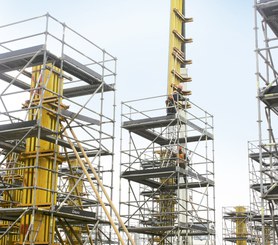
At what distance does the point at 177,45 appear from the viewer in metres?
35.9

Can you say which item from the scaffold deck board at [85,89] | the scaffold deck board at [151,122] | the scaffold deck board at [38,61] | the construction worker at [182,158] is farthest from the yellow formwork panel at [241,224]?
the scaffold deck board at [38,61]

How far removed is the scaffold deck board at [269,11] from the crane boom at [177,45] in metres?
16.1

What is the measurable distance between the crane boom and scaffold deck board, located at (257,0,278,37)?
16.1 meters

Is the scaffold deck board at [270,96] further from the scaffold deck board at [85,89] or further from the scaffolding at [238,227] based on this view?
the scaffolding at [238,227]

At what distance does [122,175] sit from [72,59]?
275 inches

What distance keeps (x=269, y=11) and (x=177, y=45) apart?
18521 mm

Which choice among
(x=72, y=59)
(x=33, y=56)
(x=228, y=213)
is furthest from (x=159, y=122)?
(x=228, y=213)

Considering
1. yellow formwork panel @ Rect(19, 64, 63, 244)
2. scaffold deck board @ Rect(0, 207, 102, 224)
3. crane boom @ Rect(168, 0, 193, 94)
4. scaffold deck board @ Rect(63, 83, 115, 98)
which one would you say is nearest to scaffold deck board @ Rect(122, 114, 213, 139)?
scaffold deck board @ Rect(63, 83, 115, 98)

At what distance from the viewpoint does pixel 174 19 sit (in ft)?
119

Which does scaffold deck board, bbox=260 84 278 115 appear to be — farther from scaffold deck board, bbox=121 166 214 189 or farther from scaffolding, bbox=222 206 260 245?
scaffolding, bbox=222 206 260 245

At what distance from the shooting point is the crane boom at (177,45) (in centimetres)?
3481

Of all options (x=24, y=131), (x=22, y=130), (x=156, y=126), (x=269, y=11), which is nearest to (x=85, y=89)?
(x=156, y=126)

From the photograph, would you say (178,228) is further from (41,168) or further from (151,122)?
(41,168)

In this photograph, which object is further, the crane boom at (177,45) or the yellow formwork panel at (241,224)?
the yellow formwork panel at (241,224)
